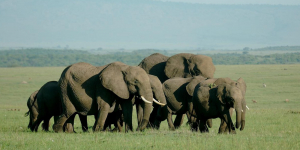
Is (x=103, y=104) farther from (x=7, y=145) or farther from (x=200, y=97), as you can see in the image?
(x=7, y=145)

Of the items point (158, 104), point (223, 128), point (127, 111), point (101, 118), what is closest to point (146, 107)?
point (127, 111)

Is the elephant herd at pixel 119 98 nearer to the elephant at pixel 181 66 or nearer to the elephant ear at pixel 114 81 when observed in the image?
the elephant ear at pixel 114 81

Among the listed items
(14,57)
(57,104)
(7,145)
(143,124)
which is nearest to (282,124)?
(143,124)

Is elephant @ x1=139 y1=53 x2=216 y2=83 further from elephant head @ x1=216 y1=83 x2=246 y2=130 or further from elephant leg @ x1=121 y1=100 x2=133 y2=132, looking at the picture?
elephant head @ x1=216 y1=83 x2=246 y2=130

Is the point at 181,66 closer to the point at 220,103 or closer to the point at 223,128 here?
the point at 223,128

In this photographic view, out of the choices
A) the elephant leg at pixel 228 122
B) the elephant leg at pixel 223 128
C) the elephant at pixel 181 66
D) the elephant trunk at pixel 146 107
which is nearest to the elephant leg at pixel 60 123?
the elephant trunk at pixel 146 107

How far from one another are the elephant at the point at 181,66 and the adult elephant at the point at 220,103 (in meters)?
4.89

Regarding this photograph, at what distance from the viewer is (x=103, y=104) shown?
1517cm

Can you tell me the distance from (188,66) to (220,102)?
6317mm

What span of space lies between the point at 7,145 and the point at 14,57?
135008 millimetres

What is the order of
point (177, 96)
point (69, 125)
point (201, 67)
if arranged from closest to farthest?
point (69, 125)
point (177, 96)
point (201, 67)

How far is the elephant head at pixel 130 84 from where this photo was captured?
1497 cm

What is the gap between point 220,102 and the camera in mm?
14484

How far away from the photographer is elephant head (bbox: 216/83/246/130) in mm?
14008
